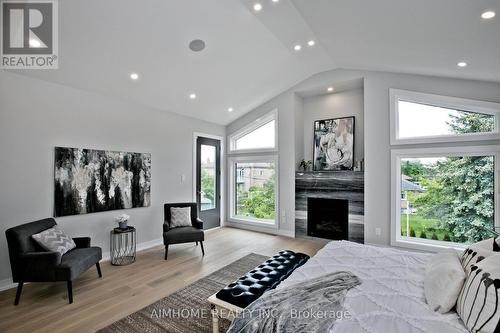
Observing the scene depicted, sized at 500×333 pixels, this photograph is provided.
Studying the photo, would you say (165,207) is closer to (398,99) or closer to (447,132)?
(398,99)

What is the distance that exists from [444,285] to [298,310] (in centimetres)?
94

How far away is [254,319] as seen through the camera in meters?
1.47

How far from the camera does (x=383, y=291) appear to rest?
1.69 metres

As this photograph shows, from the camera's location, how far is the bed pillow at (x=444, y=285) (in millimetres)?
1424

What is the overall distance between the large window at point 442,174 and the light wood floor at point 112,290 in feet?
6.48

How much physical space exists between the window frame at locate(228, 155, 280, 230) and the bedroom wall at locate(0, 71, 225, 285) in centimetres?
156

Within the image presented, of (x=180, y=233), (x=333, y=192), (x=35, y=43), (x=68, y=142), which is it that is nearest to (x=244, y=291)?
(x=180, y=233)

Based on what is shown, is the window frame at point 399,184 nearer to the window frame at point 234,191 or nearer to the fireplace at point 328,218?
the fireplace at point 328,218

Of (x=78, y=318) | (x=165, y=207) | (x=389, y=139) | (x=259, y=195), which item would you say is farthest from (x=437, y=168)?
(x=78, y=318)

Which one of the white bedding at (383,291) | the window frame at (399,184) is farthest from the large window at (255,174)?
the white bedding at (383,291)

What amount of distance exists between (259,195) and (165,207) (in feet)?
8.02

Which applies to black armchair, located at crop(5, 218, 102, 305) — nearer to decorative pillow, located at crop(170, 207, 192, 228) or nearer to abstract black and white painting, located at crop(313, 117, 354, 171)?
→ decorative pillow, located at crop(170, 207, 192, 228)

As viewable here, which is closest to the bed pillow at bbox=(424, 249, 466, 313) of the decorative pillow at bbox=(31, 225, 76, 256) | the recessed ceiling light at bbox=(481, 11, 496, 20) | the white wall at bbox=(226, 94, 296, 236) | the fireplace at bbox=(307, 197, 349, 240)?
the recessed ceiling light at bbox=(481, 11, 496, 20)

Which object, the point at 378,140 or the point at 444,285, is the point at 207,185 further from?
the point at 444,285
